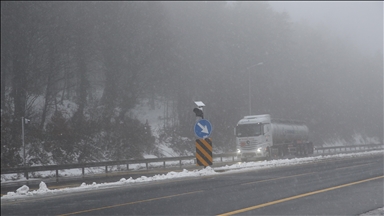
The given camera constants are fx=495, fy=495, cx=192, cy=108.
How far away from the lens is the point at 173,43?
50.3 metres

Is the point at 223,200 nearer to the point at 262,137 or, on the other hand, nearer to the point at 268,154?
the point at 262,137

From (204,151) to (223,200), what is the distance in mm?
11418

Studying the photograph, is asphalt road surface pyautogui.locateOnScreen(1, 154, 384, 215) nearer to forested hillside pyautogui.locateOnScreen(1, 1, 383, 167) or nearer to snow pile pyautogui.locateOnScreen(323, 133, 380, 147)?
forested hillside pyautogui.locateOnScreen(1, 1, 383, 167)

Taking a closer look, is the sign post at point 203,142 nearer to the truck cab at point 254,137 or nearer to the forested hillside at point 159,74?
the forested hillside at point 159,74

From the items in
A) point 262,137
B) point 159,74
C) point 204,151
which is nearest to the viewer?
point 204,151

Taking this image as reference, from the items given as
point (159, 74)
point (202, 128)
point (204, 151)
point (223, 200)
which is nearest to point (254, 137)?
point (204, 151)

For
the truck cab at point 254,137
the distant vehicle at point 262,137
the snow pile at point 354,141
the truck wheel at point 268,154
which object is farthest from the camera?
the snow pile at point 354,141

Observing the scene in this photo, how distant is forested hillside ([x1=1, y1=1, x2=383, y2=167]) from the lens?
3162 centimetres

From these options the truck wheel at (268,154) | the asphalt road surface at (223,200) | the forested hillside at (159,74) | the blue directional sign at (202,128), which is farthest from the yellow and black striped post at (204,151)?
the truck wheel at (268,154)

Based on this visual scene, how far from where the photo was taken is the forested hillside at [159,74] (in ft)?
104

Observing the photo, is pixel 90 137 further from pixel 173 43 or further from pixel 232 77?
pixel 232 77

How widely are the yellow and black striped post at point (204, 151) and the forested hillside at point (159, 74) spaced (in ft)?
36.6

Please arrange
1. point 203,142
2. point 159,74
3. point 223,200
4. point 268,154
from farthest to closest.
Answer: point 159,74 → point 268,154 → point 203,142 → point 223,200

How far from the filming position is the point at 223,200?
1265 cm
